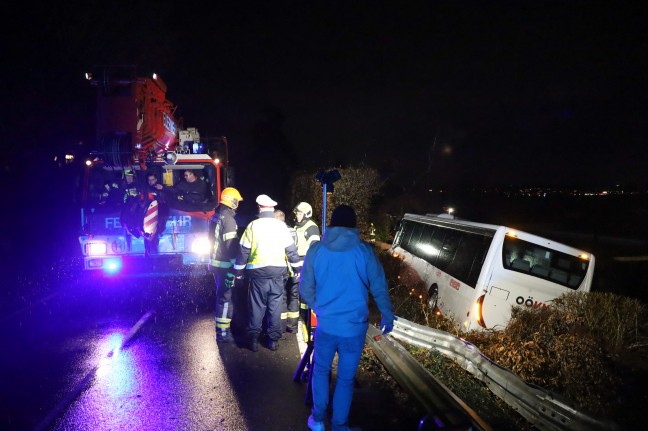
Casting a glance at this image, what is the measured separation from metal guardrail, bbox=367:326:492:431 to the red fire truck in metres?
4.44

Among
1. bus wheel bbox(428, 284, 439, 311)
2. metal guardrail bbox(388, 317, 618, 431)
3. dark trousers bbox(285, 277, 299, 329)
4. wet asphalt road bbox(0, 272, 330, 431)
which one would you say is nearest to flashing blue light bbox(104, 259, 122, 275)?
wet asphalt road bbox(0, 272, 330, 431)

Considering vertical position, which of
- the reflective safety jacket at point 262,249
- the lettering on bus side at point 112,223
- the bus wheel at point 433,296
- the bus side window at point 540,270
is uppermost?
the lettering on bus side at point 112,223

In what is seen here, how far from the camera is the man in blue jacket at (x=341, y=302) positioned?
3.34 metres

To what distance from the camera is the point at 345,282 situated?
11.0 feet

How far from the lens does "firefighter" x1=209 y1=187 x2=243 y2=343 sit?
5695mm

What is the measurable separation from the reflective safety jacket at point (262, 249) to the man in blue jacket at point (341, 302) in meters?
1.92

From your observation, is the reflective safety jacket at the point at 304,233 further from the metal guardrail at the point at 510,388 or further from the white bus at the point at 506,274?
the white bus at the point at 506,274

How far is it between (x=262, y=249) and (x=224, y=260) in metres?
0.80

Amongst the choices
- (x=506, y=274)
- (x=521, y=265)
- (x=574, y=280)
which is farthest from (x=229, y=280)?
(x=574, y=280)

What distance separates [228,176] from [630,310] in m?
7.09

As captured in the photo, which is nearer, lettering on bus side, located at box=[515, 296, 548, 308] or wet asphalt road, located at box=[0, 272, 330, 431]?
wet asphalt road, located at box=[0, 272, 330, 431]

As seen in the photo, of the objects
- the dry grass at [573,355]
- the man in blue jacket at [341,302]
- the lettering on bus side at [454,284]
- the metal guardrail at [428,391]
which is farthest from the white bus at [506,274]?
the man in blue jacket at [341,302]

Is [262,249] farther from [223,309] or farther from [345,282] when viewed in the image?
[345,282]

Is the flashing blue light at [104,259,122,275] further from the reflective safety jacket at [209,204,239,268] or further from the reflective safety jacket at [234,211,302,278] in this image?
the reflective safety jacket at [234,211,302,278]
